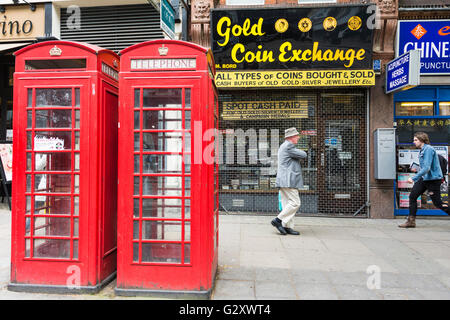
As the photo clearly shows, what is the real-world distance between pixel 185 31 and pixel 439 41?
6.39m

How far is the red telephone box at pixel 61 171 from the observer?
3.54m

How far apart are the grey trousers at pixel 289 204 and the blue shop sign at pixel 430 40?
4.82 meters

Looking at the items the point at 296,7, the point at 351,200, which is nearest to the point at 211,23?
the point at 296,7

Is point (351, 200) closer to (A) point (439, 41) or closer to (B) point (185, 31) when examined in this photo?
(A) point (439, 41)

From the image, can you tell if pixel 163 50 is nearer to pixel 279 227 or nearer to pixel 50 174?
pixel 50 174

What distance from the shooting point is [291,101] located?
8344 millimetres

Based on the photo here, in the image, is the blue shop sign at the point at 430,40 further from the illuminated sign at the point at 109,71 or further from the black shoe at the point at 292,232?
the illuminated sign at the point at 109,71

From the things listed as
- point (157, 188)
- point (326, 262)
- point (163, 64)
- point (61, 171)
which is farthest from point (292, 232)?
point (61, 171)

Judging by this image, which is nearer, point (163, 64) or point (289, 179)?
point (163, 64)

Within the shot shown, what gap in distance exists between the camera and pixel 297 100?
835cm

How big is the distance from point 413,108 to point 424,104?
0.29 meters

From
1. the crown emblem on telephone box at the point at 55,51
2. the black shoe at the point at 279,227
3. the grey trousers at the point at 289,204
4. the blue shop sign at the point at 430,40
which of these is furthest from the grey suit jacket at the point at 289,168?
the blue shop sign at the point at 430,40
